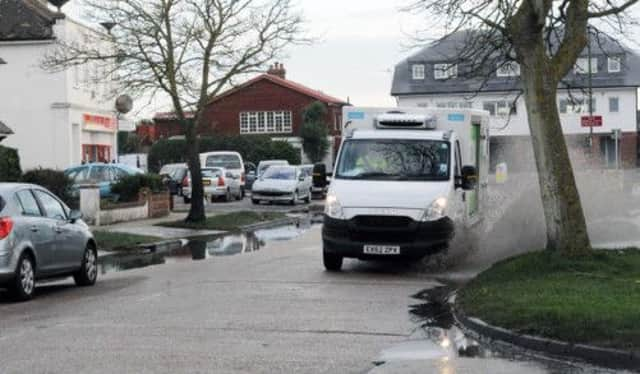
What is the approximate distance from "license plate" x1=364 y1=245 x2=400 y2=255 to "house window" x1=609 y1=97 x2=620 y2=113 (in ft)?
220

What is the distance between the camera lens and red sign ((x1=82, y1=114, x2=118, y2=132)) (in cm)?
4656

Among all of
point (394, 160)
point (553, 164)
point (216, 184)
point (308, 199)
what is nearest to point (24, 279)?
point (394, 160)

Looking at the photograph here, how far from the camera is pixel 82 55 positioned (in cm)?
2862

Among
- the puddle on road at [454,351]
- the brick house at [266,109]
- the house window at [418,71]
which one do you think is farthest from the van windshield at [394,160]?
the house window at [418,71]

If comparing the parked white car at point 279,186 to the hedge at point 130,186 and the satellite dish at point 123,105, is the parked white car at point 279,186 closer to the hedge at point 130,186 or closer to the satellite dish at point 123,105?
the satellite dish at point 123,105

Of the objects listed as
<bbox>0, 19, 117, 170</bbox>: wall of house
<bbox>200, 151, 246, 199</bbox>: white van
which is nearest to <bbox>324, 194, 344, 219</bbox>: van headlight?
<bbox>0, 19, 117, 170</bbox>: wall of house

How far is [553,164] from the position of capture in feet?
46.7

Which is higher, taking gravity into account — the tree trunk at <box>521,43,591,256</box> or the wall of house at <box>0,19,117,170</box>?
the wall of house at <box>0,19,117,170</box>

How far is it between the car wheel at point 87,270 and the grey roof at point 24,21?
2921 centimetres

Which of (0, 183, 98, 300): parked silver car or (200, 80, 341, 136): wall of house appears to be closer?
(0, 183, 98, 300): parked silver car

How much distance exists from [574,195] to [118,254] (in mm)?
11287

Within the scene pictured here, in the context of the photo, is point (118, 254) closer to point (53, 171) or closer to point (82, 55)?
point (53, 171)

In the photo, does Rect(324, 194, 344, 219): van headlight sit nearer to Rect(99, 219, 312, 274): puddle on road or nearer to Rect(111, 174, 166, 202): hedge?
Rect(99, 219, 312, 274): puddle on road

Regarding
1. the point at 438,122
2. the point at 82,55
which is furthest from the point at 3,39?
the point at 438,122
